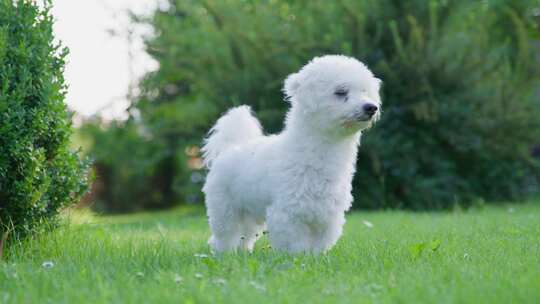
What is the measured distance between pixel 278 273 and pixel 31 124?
2.45 metres

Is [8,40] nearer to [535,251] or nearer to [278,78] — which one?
[535,251]

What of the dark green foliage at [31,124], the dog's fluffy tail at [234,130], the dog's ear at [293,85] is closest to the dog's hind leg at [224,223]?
the dog's fluffy tail at [234,130]

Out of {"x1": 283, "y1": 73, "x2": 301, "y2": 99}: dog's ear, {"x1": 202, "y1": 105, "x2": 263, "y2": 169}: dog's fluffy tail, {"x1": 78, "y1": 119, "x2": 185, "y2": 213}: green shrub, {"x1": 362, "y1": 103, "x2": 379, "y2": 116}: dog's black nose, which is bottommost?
{"x1": 78, "y1": 119, "x2": 185, "y2": 213}: green shrub

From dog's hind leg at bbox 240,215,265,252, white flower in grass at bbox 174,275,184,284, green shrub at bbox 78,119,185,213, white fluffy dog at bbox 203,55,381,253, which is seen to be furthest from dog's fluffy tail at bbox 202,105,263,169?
green shrub at bbox 78,119,185,213

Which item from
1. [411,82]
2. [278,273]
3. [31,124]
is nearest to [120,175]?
[411,82]

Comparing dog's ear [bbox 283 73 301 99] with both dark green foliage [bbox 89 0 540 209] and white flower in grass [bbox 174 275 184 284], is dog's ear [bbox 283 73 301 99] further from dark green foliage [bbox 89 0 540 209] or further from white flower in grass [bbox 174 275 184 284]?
dark green foliage [bbox 89 0 540 209]

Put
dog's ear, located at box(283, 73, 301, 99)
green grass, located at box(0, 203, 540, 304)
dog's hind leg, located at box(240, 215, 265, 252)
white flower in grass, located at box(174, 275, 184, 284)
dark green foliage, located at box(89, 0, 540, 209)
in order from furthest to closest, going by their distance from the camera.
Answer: dark green foliage, located at box(89, 0, 540, 209) < dog's hind leg, located at box(240, 215, 265, 252) < dog's ear, located at box(283, 73, 301, 99) < white flower in grass, located at box(174, 275, 184, 284) < green grass, located at box(0, 203, 540, 304)

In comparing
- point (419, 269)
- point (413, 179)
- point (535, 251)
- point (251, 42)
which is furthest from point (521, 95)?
point (419, 269)

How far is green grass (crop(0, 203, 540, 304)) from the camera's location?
3609 mm

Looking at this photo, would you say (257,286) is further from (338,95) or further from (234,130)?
(234,130)

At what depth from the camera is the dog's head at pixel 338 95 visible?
5062mm

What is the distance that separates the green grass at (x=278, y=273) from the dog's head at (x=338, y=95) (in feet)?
3.32

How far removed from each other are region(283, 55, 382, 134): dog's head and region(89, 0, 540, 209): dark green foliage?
18.3ft

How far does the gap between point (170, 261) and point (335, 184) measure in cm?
141
